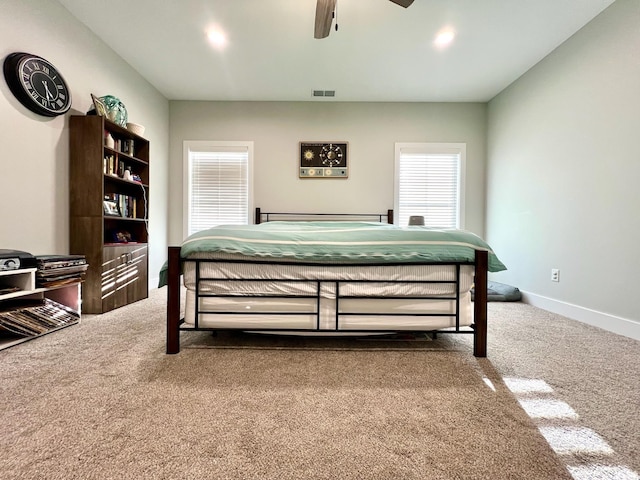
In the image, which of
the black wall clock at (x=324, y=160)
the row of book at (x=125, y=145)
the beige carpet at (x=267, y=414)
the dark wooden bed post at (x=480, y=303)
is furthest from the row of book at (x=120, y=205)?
the dark wooden bed post at (x=480, y=303)

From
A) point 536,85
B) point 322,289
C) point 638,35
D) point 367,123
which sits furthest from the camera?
point 367,123

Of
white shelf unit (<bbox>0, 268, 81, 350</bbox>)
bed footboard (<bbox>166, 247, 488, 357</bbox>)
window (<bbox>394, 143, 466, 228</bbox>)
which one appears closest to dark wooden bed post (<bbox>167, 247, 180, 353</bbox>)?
bed footboard (<bbox>166, 247, 488, 357</bbox>)

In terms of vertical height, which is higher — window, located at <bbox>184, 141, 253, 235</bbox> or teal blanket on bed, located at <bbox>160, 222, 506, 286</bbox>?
window, located at <bbox>184, 141, 253, 235</bbox>

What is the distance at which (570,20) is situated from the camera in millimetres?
2516

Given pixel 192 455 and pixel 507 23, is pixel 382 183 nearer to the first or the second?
pixel 507 23

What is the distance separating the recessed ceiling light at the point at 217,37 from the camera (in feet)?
8.92

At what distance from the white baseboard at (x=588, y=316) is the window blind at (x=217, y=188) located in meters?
3.73

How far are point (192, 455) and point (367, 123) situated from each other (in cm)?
417

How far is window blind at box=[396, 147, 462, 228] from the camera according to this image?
4219mm

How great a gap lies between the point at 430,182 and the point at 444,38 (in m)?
1.89

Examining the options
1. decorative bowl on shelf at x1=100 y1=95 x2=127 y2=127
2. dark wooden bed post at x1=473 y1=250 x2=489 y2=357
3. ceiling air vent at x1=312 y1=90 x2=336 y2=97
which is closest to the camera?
dark wooden bed post at x1=473 y1=250 x2=489 y2=357

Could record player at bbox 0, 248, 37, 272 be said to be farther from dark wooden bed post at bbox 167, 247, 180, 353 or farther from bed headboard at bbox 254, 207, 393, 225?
bed headboard at bbox 254, 207, 393, 225

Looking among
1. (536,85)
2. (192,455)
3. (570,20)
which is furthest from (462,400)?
(536,85)

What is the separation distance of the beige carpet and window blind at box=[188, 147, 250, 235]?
2.63 meters
